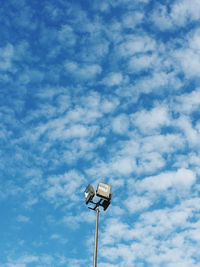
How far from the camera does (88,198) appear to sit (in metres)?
16.7

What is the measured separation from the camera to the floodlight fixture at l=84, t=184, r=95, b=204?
649 inches

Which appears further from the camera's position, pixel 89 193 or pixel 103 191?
pixel 89 193

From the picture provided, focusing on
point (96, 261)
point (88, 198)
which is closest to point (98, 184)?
point (88, 198)

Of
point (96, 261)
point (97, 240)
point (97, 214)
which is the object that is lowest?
point (96, 261)

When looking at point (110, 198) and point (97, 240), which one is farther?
point (110, 198)

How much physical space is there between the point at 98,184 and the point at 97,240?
111 inches

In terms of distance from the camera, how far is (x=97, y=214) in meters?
16.1

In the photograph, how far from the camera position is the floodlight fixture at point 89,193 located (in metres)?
16.5

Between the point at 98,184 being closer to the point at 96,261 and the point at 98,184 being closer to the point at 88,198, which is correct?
the point at 88,198

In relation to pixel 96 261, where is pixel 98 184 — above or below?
above

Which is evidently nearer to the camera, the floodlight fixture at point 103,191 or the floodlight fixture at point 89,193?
the floodlight fixture at point 103,191

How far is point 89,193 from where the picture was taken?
16625mm

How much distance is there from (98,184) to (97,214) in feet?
5.04

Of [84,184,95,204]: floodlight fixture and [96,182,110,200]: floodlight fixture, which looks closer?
[96,182,110,200]: floodlight fixture
